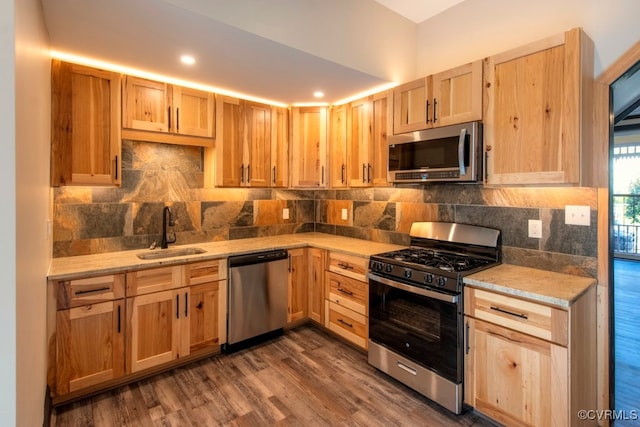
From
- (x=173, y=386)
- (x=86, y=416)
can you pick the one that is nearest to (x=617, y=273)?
(x=173, y=386)

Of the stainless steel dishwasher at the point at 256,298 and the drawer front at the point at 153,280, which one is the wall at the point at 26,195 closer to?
the drawer front at the point at 153,280

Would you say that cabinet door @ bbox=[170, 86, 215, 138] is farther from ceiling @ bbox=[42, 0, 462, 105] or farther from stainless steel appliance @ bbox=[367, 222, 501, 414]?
stainless steel appliance @ bbox=[367, 222, 501, 414]

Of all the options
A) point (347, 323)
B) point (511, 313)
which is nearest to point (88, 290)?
point (347, 323)

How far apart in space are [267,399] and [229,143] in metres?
2.25

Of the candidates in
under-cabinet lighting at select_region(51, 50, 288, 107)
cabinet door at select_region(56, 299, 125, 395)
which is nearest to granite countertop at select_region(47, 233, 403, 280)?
cabinet door at select_region(56, 299, 125, 395)

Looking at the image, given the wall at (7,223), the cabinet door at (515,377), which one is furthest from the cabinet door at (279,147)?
the wall at (7,223)

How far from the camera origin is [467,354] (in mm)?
2037

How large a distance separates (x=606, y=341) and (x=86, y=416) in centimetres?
336

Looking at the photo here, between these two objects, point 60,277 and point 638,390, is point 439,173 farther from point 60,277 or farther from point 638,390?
point 60,277

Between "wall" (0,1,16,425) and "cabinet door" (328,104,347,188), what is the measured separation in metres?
2.61

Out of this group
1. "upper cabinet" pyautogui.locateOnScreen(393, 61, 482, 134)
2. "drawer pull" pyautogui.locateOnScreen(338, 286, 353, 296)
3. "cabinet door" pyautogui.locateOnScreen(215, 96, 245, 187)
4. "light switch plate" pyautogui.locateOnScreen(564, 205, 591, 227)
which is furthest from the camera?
"cabinet door" pyautogui.locateOnScreen(215, 96, 245, 187)

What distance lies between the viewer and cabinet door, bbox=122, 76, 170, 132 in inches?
99.6

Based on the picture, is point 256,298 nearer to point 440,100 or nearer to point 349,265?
point 349,265

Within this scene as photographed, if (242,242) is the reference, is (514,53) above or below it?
above
